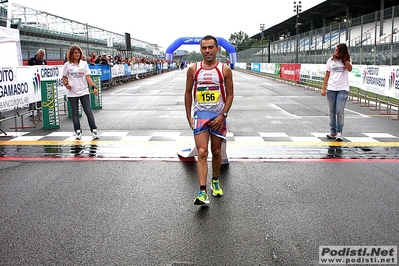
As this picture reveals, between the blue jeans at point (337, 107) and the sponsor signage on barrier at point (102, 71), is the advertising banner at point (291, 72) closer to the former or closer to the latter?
the sponsor signage on barrier at point (102, 71)

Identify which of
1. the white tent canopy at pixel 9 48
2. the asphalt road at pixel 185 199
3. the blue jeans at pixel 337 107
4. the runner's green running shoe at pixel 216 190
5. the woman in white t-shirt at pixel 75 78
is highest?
the white tent canopy at pixel 9 48

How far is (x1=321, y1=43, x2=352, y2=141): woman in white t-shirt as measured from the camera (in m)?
8.26

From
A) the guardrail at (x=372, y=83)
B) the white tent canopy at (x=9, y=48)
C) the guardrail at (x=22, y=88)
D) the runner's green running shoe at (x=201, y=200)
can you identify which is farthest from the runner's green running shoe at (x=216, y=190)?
the white tent canopy at (x=9, y=48)

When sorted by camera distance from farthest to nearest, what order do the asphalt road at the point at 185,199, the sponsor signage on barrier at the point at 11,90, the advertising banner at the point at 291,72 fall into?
the advertising banner at the point at 291,72, the sponsor signage on barrier at the point at 11,90, the asphalt road at the point at 185,199

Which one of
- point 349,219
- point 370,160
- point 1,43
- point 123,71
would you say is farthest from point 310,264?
point 123,71

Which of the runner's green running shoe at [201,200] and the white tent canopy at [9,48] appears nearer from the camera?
the runner's green running shoe at [201,200]

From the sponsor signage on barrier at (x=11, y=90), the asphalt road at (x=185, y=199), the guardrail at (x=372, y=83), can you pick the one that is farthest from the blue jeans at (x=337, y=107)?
the sponsor signage on barrier at (x=11, y=90)

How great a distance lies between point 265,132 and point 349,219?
5209mm

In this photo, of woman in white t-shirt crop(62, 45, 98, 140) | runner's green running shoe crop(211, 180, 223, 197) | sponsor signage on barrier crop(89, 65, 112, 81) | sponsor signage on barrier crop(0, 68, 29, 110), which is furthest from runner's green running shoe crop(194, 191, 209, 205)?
sponsor signage on barrier crop(89, 65, 112, 81)

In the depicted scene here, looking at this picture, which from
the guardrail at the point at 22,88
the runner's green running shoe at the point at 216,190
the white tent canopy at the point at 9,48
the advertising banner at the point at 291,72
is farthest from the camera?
the advertising banner at the point at 291,72

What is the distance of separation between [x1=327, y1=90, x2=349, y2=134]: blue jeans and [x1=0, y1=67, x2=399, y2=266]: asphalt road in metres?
0.38

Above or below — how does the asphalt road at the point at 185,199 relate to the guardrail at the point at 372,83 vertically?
below

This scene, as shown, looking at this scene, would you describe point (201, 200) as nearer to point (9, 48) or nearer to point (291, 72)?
Result: point (9, 48)

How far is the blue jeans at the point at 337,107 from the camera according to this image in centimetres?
834
